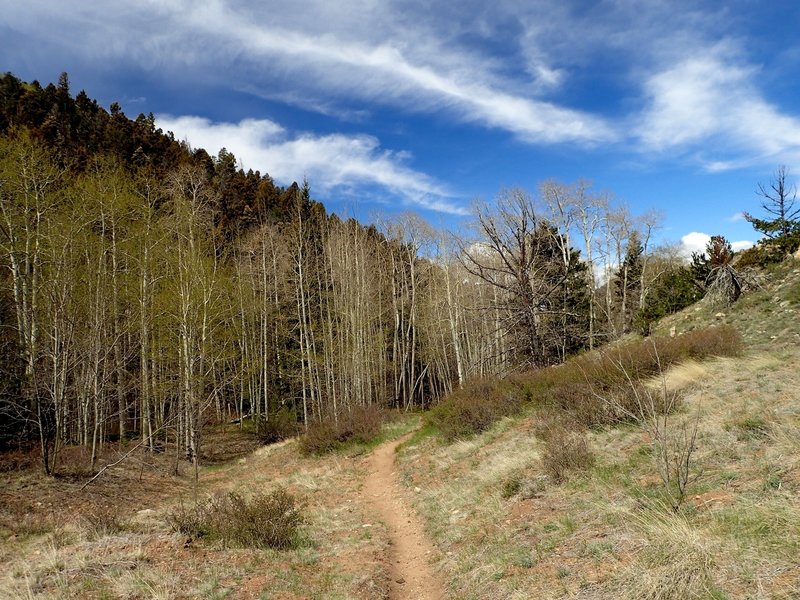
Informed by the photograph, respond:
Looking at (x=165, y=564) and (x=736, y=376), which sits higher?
(x=736, y=376)

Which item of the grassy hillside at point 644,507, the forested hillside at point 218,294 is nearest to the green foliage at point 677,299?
the forested hillside at point 218,294

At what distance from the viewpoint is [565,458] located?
6.75 metres

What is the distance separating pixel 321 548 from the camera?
7086mm

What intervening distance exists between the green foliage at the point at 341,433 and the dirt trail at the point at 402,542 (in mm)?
4108

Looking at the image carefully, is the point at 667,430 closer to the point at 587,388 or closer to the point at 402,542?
the point at 587,388

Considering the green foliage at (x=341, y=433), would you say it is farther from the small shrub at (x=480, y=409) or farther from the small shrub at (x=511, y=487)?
the small shrub at (x=511, y=487)

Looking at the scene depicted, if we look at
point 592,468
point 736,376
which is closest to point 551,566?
point 592,468

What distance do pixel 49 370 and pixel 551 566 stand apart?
17220 millimetres

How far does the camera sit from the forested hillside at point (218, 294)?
14.3 m

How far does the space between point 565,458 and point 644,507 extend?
6.91 feet

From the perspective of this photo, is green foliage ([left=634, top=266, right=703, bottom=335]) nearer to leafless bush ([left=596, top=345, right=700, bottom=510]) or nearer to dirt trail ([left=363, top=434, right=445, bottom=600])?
leafless bush ([left=596, top=345, right=700, bottom=510])

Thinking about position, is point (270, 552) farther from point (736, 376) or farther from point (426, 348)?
point (426, 348)

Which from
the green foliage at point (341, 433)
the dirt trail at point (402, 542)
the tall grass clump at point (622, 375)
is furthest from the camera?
the green foliage at point (341, 433)

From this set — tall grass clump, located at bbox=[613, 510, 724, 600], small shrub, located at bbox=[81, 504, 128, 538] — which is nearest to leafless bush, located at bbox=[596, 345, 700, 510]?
tall grass clump, located at bbox=[613, 510, 724, 600]
